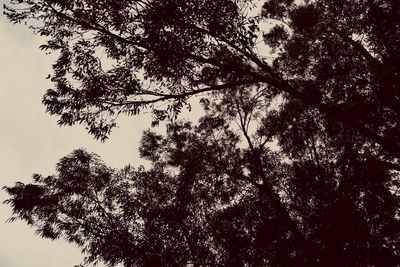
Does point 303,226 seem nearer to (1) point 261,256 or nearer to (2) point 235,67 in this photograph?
(1) point 261,256

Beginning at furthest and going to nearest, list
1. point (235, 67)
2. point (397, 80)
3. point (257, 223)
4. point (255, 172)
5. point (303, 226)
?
point (255, 172) → point (303, 226) → point (257, 223) → point (397, 80) → point (235, 67)

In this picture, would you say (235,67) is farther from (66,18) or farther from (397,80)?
(397,80)

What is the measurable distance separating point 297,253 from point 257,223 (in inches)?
54.1

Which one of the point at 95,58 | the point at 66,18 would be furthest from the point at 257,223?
the point at 66,18

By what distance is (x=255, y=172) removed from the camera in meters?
13.5

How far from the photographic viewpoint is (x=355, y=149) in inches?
457

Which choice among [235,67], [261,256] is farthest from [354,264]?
[235,67]

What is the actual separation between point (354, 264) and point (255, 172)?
16.3ft

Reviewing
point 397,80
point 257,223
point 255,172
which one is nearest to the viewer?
point 397,80

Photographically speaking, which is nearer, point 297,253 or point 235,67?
point 235,67

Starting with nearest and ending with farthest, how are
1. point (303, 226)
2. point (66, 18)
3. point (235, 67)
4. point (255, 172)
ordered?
point (235, 67) → point (66, 18) → point (303, 226) → point (255, 172)

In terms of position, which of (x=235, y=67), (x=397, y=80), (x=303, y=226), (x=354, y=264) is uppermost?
(x=397, y=80)

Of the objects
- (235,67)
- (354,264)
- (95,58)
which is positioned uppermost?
(95,58)

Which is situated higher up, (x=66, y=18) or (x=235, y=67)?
(x=66, y=18)
